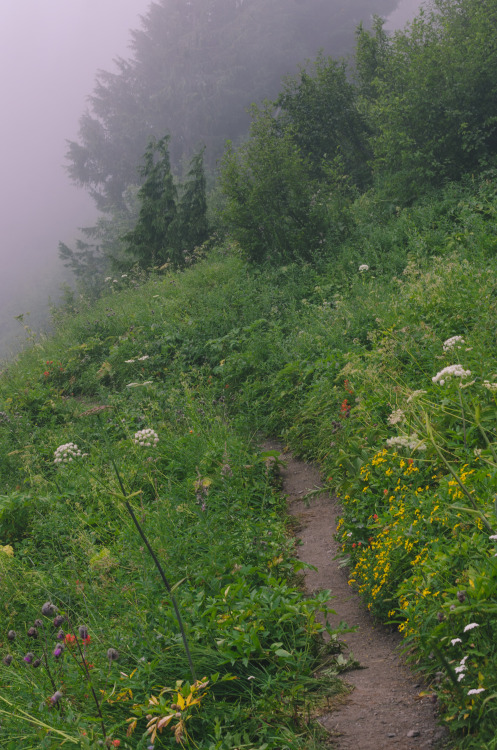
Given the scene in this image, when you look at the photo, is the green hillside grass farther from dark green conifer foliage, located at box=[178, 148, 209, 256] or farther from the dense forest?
dark green conifer foliage, located at box=[178, 148, 209, 256]

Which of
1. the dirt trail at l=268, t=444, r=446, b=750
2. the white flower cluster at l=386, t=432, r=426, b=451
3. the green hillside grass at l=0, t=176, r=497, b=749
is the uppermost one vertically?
the white flower cluster at l=386, t=432, r=426, b=451

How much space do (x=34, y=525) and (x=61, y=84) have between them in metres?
97.0

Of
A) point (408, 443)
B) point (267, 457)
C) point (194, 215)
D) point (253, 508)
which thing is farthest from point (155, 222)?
point (408, 443)

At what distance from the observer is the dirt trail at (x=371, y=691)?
2.16 m

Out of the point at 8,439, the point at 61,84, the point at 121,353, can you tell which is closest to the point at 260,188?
the point at 121,353

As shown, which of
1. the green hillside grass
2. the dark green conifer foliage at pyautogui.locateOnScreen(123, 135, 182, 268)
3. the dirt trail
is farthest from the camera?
the dark green conifer foliage at pyautogui.locateOnScreen(123, 135, 182, 268)

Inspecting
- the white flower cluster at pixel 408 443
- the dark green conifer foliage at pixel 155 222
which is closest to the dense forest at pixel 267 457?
the white flower cluster at pixel 408 443

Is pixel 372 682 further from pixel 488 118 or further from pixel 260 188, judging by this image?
pixel 488 118

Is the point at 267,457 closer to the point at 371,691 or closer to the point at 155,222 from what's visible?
the point at 371,691

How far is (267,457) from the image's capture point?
516cm

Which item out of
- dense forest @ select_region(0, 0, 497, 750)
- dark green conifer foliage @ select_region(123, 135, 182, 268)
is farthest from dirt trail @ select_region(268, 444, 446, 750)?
dark green conifer foliage @ select_region(123, 135, 182, 268)

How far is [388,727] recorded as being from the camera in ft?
7.29

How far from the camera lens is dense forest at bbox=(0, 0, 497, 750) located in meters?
2.39

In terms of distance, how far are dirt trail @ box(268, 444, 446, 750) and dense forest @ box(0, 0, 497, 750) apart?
93mm
